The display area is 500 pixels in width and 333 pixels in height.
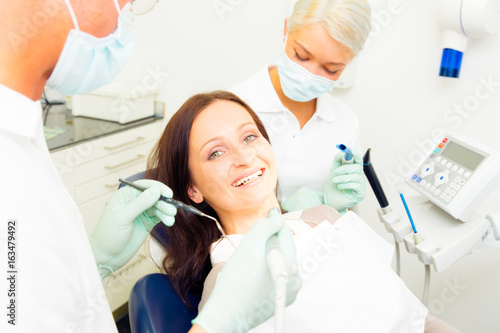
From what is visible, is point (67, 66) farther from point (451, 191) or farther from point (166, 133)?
point (451, 191)

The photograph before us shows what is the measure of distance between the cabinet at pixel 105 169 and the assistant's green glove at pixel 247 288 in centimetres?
142

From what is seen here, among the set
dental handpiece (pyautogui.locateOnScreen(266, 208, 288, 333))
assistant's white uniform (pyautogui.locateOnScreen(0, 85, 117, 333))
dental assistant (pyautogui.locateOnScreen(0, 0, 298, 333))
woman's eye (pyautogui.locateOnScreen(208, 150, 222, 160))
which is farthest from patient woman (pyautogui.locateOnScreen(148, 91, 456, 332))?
assistant's white uniform (pyautogui.locateOnScreen(0, 85, 117, 333))

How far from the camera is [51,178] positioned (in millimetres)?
749

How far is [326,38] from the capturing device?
55.2 inches

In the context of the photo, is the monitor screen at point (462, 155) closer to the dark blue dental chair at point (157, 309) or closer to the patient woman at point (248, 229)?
the patient woman at point (248, 229)

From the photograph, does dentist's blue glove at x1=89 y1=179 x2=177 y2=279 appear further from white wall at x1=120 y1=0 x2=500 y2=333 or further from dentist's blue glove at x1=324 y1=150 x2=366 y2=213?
white wall at x1=120 y1=0 x2=500 y2=333

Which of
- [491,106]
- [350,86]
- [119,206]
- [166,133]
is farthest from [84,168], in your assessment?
[491,106]

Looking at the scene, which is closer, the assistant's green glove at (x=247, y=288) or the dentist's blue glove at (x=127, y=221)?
the assistant's green glove at (x=247, y=288)

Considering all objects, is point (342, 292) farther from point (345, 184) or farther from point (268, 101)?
point (268, 101)

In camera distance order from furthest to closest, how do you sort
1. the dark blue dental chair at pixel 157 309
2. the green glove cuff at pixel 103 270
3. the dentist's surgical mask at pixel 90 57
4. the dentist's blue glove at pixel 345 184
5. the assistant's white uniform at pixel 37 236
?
the dentist's blue glove at pixel 345 184
the green glove cuff at pixel 103 270
the dark blue dental chair at pixel 157 309
the dentist's surgical mask at pixel 90 57
the assistant's white uniform at pixel 37 236

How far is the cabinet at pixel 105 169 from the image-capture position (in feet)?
6.82

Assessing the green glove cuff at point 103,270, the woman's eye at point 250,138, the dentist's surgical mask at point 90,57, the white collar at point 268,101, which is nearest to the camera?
the dentist's surgical mask at point 90,57

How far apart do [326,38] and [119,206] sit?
0.84 meters

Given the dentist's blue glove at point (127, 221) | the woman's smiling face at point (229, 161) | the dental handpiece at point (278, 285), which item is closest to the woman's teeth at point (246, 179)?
the woman's smiling face at point (229, 161)
